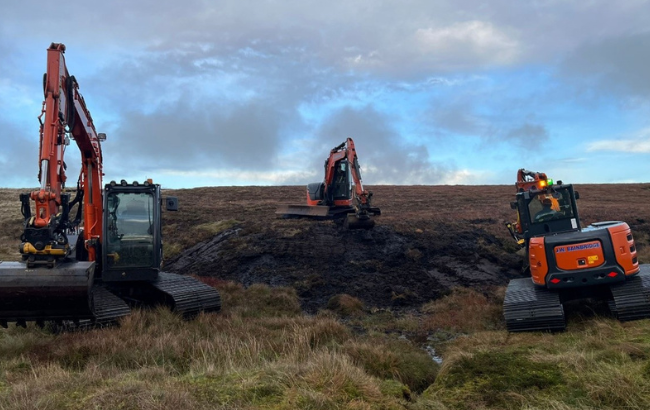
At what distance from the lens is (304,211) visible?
2467cm

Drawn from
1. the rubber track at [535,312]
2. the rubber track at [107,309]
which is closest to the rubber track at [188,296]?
the rubber track at [107,309]

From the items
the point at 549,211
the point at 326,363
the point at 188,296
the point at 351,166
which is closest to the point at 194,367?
the point at 326,363

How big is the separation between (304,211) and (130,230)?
1308 centimetres

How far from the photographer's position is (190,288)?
11820mm

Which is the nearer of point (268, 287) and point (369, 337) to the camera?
point (369, 337)

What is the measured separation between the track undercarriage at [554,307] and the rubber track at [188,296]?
6012mm

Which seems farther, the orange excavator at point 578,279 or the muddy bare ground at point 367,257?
the muddy bare ground at point 367,257

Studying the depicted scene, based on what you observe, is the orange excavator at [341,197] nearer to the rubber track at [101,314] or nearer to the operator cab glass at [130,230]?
the operator cab glass at [130,230]

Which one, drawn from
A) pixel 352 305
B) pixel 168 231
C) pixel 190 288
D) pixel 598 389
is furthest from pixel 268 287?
pixel 168 231

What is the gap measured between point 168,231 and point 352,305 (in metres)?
15.1

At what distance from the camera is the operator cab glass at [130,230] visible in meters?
11.9

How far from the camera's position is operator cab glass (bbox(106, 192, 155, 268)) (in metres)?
11.9

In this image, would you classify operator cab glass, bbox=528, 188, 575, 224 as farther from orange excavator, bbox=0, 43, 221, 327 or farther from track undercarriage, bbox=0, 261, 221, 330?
track undercarriage, bbox=0, 261, 221, 330

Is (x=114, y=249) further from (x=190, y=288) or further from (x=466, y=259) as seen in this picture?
(x=466, y=259)
